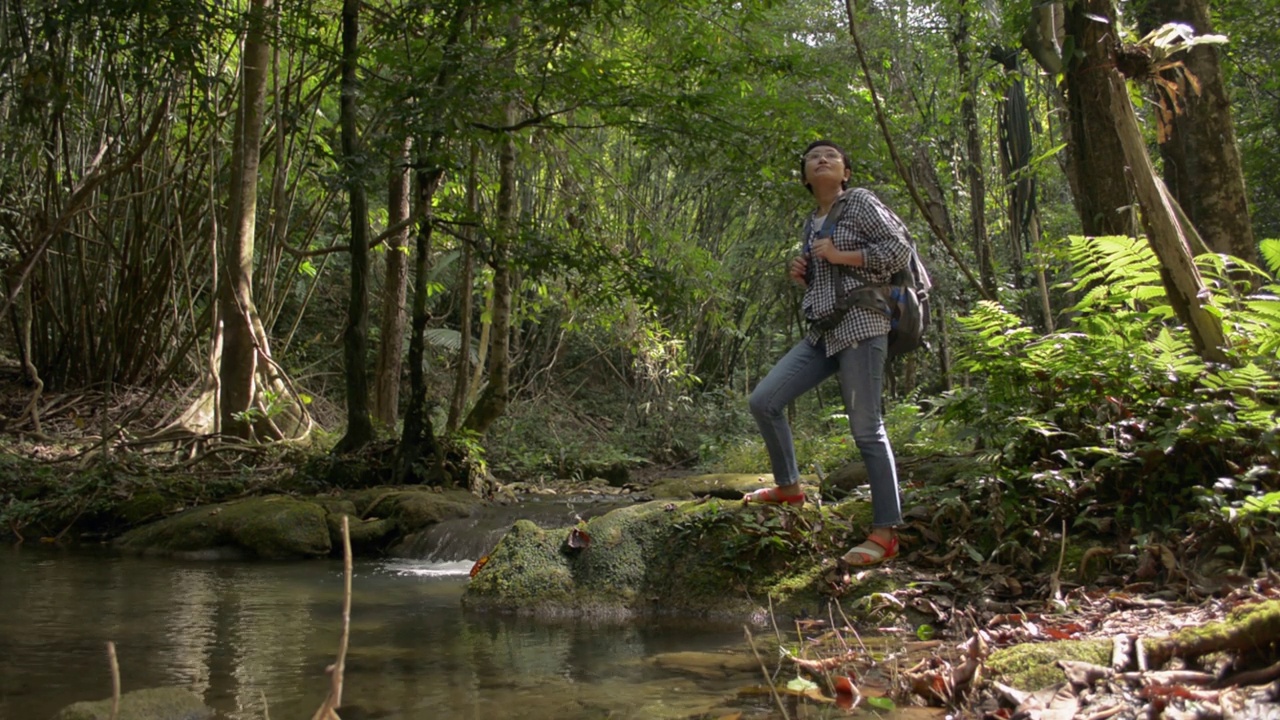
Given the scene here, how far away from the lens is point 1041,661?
2945 mm

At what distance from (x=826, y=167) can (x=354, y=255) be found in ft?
18.8

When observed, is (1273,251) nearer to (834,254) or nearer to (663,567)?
(834,254)

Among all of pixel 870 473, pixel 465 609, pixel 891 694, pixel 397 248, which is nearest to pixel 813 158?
pixel 870 473

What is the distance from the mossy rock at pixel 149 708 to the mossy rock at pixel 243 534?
15.7 ft

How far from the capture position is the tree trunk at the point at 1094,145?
17.6 feet

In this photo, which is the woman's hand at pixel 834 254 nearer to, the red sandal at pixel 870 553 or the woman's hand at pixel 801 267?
the woman's hand at pixel 801 267

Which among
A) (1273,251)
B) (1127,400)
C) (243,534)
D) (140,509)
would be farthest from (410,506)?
(1273,251)

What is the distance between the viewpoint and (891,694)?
Result: 3.14 metres

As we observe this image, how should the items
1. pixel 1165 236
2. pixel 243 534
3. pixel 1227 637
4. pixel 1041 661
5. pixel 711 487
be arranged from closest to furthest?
1. pixel 1227 637
2. pixel 1041 661
3. pixel 1165 236
4. pixel 243 534
5. pixel 711 487

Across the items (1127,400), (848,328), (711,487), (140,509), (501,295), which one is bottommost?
(140,509)

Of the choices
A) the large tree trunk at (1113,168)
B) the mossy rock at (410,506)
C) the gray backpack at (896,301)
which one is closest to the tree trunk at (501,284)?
the mossy rock at (410,506)

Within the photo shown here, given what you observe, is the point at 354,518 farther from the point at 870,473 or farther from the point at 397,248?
the point at 870,473

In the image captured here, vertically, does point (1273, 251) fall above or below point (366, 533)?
above

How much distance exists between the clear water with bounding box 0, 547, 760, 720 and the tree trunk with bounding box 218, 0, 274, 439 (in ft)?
13.7
